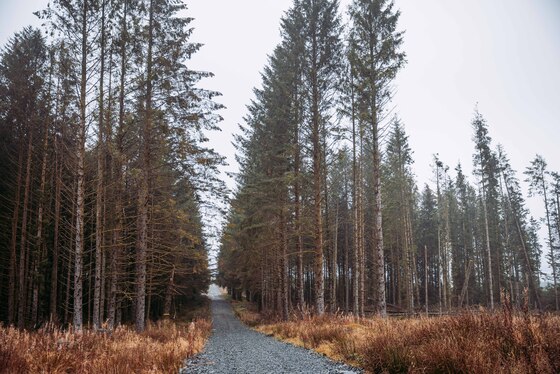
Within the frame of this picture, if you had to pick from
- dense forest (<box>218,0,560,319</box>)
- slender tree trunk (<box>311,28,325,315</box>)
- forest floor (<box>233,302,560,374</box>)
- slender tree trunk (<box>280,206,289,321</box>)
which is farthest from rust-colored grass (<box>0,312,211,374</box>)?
slender tree trunk (<box>280,206,289,321</box>)

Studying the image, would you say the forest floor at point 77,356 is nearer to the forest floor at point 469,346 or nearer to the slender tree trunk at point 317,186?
the forest floor at point 469,346

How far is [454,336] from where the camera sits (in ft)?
16.7

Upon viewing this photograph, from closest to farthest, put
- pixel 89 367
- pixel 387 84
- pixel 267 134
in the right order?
1. pixel 89 367
2. pixel 387 84
3. pixel 267 134

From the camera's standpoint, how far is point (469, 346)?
4531mm

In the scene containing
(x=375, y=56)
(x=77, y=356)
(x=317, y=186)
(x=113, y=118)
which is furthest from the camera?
(x=317, y=186)

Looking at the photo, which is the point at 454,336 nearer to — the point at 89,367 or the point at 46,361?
the point at 89,367

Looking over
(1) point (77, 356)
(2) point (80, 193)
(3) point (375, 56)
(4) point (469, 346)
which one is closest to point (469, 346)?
(4) point (469, 346)

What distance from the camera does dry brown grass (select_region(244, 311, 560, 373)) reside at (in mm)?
4070

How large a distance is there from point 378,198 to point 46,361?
11.7 meters

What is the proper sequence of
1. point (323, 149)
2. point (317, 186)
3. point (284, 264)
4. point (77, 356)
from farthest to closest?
1. point (284, 264)
2. point (323, 149)
3. point (317, 186)
4. point (77, 356)

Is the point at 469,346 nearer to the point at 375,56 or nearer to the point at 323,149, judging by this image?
the point at 375,56

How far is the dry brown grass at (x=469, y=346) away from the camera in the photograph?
13.4ft

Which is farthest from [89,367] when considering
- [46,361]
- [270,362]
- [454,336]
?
[454,336]

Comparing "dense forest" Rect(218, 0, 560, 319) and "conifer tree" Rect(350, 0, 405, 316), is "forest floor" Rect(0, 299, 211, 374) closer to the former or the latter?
"dense forest" Rect(218, 0, 560, 319)
